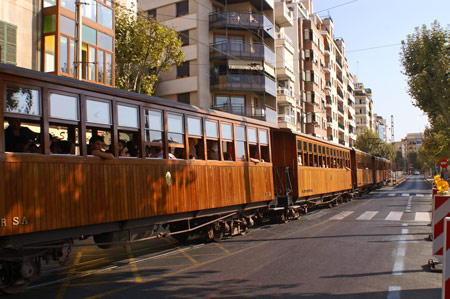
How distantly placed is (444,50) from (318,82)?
2509cm

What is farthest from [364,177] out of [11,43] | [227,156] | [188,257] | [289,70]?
[188,257]

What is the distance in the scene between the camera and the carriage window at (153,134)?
8.95 meters

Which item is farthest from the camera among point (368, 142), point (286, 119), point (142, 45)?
Result: point (368, 142)

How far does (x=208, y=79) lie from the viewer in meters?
35.5

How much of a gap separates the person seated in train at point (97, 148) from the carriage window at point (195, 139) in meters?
2.72

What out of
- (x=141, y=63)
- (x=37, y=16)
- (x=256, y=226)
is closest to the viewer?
(x=256, y=226)

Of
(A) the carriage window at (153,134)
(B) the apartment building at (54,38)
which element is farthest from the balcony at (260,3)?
(A) the carriage window at (153,134)

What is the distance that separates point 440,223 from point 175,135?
5.53 meters

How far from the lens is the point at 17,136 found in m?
6.52

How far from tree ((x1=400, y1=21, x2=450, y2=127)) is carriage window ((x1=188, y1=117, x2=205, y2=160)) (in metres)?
28.3

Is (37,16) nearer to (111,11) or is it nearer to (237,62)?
(111,11)

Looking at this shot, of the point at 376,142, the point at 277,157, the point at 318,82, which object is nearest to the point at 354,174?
the point at 277,157

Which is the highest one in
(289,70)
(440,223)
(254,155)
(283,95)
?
(289,70)

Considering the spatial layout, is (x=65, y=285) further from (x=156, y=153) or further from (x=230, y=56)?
(x=230, y=56)
